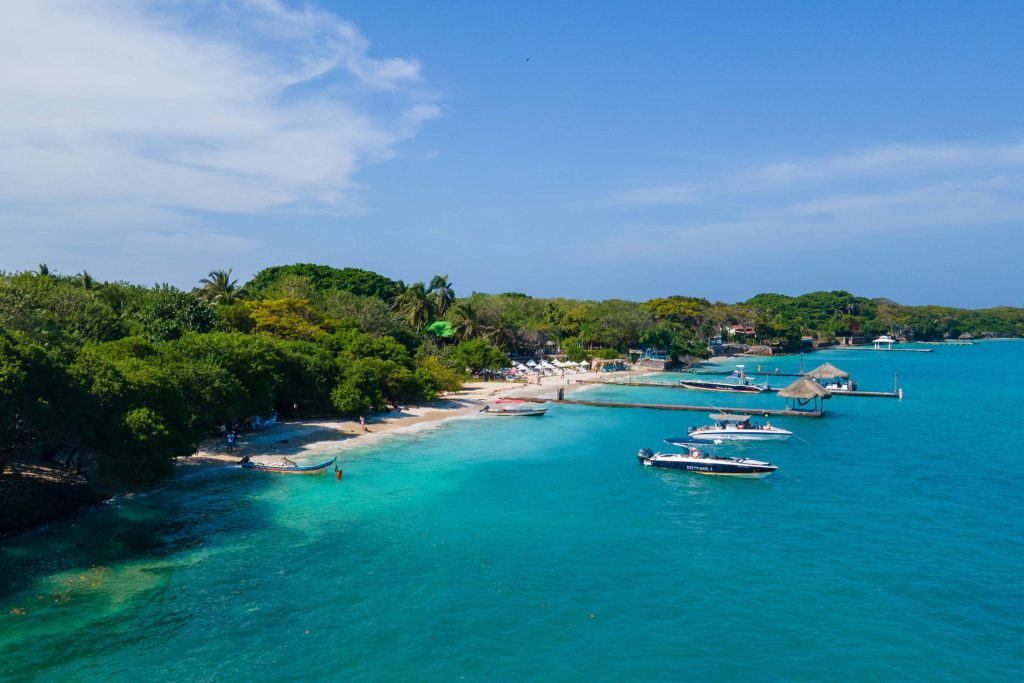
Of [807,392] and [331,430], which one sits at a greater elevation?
[807,392]

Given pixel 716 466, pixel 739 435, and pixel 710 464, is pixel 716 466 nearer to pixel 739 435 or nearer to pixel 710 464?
pixel 710 464

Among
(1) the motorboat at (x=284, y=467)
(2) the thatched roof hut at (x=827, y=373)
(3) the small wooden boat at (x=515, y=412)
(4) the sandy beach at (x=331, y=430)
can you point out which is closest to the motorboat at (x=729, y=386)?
(2) the thatched roof hut at (x=827, y=373)

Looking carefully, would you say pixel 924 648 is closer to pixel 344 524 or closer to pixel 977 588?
pixel 977 588

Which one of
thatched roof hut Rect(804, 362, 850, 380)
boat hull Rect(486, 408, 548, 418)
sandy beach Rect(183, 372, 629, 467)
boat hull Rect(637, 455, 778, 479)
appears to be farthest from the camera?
thatched roof hut Rect(804, 362, 850, 380)

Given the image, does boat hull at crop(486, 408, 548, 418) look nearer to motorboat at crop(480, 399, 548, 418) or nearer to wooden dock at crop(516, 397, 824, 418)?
motorboat at crop(480, 399, 548, 418)

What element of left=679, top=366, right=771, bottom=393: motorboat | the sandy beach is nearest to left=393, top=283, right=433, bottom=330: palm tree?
the sandy beach

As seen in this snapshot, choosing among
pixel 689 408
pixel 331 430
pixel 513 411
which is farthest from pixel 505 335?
pixel 331 430
